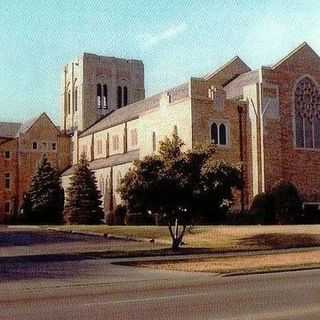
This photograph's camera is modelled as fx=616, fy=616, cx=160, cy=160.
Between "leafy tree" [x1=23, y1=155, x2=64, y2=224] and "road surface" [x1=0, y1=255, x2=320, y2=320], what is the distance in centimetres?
4637

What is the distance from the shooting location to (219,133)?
174 ft

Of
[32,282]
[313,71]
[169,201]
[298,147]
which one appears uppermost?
[313,71]

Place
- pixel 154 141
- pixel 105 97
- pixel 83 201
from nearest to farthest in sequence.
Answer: pixel 154 141 → pixel 83 201 → pixel 105 97

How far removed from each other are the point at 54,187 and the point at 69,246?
1498 inches

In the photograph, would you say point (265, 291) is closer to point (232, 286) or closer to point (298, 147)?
point (232, 286)

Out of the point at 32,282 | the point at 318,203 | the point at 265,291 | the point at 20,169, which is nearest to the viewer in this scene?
the point at 265,291

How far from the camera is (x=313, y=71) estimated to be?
188 ft

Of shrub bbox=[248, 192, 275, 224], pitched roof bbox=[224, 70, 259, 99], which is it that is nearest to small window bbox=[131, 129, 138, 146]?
pitched roof bbox=[224, 70, 259, 99]

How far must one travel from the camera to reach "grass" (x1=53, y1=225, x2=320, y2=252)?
30.5 metres

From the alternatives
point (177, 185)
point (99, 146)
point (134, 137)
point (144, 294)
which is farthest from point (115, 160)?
point (144, 294)

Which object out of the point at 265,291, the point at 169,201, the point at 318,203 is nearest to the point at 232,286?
the point at 265,291

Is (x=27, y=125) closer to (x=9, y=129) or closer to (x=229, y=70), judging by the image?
(x=9, y=129)

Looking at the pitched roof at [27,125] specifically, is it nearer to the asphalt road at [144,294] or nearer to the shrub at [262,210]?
the shrub at [262,210]

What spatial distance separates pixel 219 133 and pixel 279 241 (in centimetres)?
2204
